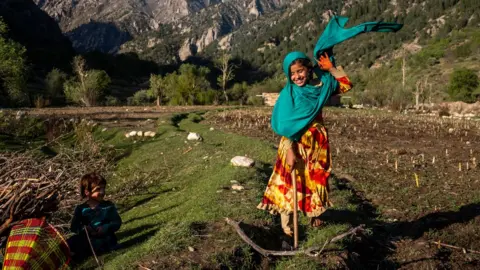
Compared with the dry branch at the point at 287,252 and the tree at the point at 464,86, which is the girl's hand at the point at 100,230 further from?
the tree at the point at 464,86

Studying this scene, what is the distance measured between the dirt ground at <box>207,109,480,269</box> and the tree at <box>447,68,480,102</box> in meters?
33.2

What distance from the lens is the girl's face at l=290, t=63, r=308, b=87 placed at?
409 cm

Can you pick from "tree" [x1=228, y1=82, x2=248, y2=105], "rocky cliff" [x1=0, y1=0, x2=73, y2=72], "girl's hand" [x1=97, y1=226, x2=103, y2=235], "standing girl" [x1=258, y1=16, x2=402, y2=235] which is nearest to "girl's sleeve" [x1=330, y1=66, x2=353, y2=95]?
"standing girl" [x1=258, y1=16, x2=402, y2=235]

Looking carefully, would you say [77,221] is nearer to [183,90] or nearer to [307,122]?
[307,122]

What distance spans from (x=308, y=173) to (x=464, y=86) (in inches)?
1840

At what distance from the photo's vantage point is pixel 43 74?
66062mm

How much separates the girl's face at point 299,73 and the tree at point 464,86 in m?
45.8

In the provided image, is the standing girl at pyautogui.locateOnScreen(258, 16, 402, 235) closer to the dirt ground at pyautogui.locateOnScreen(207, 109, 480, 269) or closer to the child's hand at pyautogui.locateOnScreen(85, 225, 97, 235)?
the dirt ground at pyautogui.locateOnScreen(207, 109, 480, 269)

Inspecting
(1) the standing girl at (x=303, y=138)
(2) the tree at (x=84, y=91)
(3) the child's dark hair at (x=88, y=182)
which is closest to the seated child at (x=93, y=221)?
(3) the child's dark hair at (x=88, y=182)

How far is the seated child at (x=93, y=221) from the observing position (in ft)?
14.4

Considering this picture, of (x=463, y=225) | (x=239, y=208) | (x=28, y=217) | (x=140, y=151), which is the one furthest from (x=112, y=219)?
(x=140, y=151)

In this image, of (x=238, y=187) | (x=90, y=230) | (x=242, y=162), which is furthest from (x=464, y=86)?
(x=90, y=230)

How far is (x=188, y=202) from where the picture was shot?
6.50 metres

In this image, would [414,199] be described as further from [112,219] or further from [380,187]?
[112,219]
